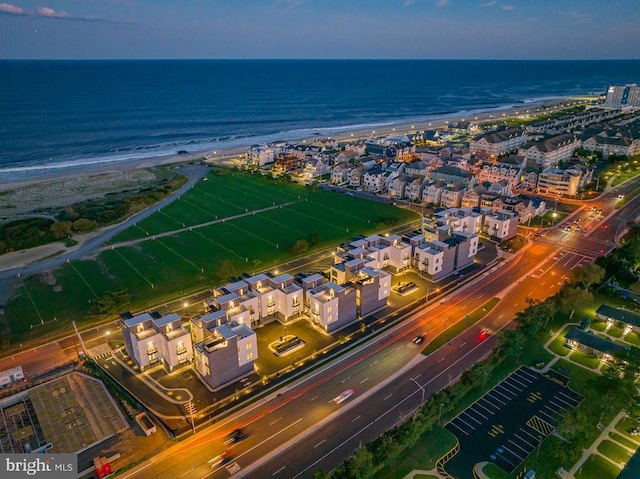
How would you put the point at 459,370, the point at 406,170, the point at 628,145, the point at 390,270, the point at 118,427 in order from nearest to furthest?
the point at 118,427 < the point at 459,370 < the point at 390,270 < the point at 406,170 < the point at 628,145

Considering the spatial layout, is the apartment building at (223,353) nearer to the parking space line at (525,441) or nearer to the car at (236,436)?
the car at (236,436)

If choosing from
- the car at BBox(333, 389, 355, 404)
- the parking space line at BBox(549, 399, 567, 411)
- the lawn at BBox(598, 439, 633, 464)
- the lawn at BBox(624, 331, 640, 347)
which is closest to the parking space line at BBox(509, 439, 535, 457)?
the lawn at BBox(598, 439, 633, 464)

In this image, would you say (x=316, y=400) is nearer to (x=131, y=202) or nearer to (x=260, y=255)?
(x=260, y=255)

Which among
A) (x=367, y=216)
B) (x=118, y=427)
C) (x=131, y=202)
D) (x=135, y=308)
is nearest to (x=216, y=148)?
(x=131, y=202)

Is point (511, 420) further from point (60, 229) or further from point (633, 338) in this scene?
point (60, 229)

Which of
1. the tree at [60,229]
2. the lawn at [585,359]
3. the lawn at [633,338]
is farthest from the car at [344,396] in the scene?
the tree at [60,229]

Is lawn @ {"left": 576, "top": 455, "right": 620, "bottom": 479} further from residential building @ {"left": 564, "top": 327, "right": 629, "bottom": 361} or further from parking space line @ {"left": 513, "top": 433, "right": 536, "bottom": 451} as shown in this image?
residential building @ {"left": 564, "top": 327, "right": 629, "bottom": 361}
